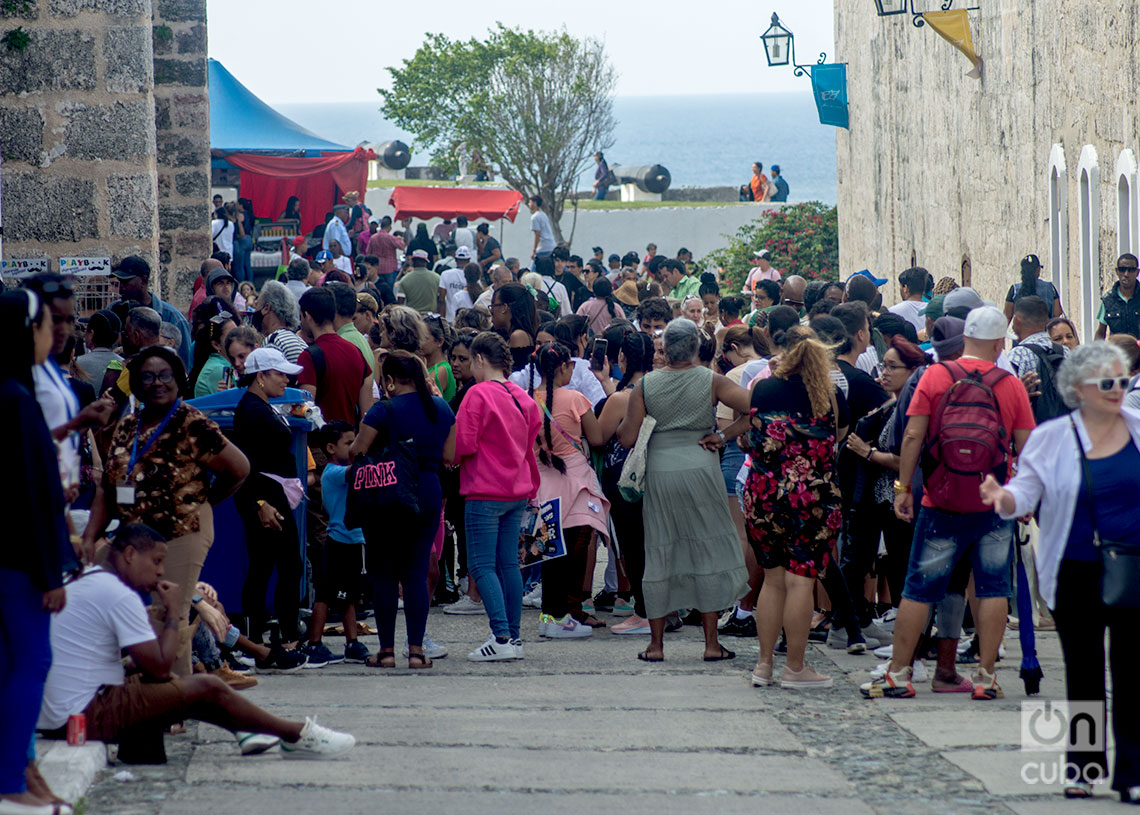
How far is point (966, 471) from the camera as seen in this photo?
20.2ft

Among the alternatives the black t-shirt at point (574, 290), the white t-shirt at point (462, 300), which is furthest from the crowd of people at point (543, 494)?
the white t-shirt at point (462, 300)

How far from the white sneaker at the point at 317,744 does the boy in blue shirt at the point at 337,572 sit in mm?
1907

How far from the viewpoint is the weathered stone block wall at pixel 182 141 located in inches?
565

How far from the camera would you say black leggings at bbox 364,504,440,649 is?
7195 millimetres

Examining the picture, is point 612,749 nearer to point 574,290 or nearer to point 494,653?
point 494,653

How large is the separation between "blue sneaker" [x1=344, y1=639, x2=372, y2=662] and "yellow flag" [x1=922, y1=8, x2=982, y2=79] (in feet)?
34.9

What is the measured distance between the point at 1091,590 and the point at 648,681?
260 cm

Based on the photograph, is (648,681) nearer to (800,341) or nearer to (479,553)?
(479,553)

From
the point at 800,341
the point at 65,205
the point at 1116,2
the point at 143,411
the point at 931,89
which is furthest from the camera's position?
the point at 931,89

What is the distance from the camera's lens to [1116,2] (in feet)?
37.2

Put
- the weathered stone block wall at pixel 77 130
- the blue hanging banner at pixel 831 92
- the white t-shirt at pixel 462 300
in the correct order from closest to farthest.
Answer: the weathered stone block wall at pixel 77 130 < the white t-shirt at pixel 462 300 < the blue hanging banner at pixel 831 92

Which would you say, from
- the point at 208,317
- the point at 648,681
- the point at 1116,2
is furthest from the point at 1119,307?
the point at 208,317

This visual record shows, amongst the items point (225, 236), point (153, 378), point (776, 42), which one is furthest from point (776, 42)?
point (153, 378)

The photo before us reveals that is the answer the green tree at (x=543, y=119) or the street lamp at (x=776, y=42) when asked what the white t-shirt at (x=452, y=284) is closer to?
the street lamp at (x=776, y=42)
